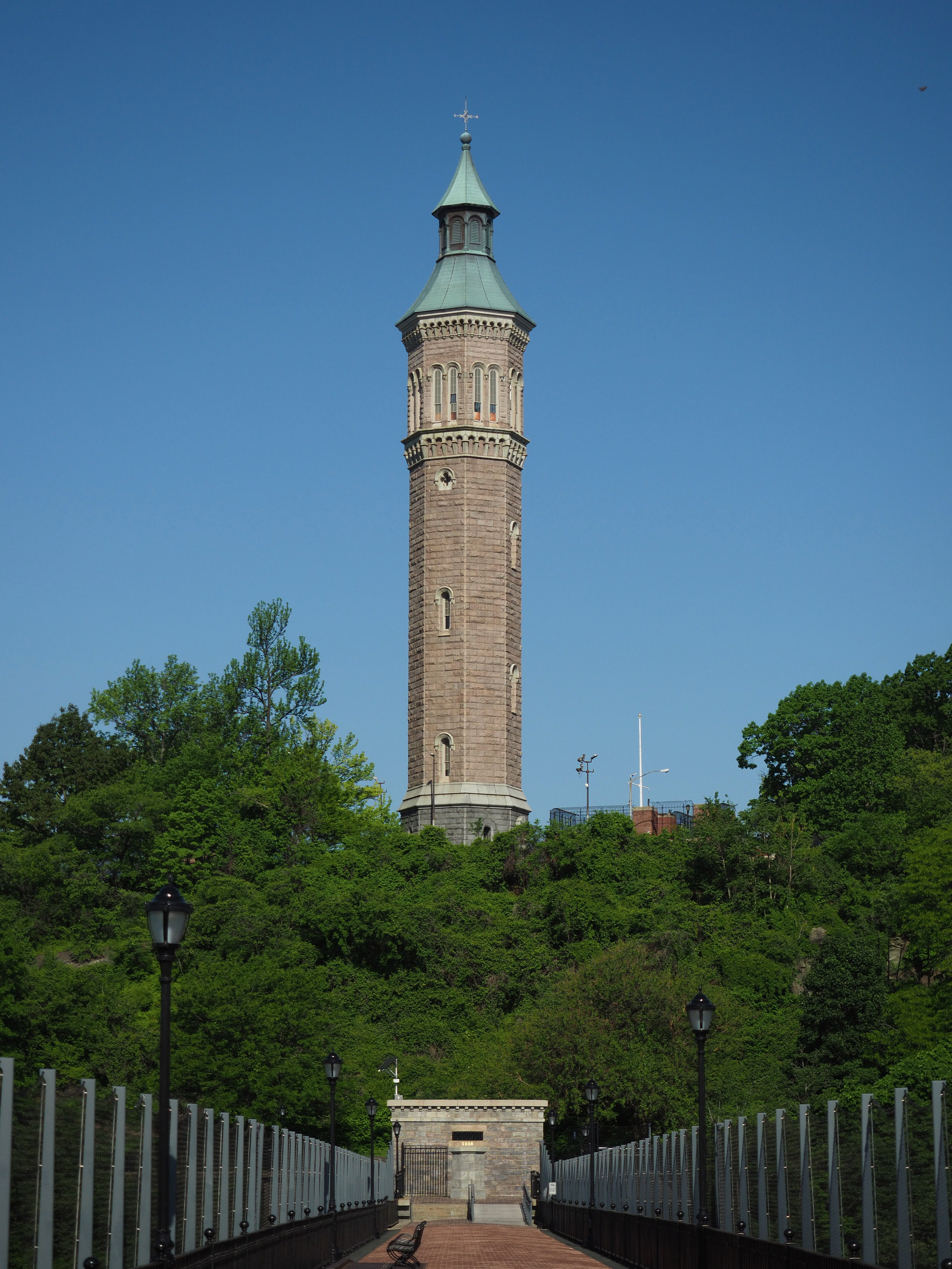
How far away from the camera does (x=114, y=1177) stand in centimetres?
1619

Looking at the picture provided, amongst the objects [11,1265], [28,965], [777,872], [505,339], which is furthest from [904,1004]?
[11,1265]

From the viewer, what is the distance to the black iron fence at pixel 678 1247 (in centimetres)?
1862

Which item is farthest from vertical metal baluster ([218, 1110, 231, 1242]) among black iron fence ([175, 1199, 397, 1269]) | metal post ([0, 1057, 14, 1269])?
metal post ([0, 1057, 14, 1269])

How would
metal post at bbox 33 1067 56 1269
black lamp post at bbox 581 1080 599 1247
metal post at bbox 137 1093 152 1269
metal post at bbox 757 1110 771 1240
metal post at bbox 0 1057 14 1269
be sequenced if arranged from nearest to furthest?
metal post at bbox 0 1057 14 1269 < metal post at bbox 33 1067 56 1269 < metal post at bbox 137 1093 152 1269 < metal post at bbox 757 1110 771 1240 < black lamp post at bbox 581 1080 599 1247

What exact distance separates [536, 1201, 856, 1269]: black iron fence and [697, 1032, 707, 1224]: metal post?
27 centimetres

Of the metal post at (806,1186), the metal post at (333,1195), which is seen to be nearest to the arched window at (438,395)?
the metal post at (333,1195)

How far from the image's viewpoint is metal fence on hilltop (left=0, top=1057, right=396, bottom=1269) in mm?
13562

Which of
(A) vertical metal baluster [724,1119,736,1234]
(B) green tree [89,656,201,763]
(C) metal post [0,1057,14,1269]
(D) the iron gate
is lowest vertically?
(D) the iron gate

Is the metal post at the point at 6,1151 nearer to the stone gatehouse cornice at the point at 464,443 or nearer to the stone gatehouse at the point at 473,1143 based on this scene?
the stone gatehouse at the point at 473,1143

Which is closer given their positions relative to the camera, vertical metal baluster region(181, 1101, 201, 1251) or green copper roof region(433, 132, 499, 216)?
vertical metal baluster region(181, 1101, 201, 1251)

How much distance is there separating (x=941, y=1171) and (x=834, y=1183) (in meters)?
3.07

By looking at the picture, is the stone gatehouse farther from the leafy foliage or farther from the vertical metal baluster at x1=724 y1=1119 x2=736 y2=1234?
the vertical metal baluster at x1=724 y1=1119 x2=736 y2=1234

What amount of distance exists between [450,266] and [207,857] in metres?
33.0

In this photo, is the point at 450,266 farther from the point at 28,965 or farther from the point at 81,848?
the point at 28,965
